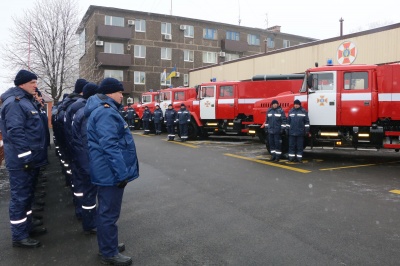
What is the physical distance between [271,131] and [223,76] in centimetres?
1728

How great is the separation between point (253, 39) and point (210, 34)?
648 centimetres

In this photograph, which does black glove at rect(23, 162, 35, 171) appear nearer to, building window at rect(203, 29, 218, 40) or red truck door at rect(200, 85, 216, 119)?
red truck door at rect(200, 85, 216, 119)

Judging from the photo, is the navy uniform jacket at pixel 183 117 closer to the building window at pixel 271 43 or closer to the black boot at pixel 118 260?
the black boot at pixel 118 260

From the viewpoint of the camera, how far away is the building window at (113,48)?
36844mm

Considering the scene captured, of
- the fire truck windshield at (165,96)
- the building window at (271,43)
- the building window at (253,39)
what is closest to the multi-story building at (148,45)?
the building window at (253,39)

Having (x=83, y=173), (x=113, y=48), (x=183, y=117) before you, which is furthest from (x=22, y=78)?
(x=113, y=48)

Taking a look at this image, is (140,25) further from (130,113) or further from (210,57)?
(130,113)

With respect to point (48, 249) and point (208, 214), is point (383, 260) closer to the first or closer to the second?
point (208, 214)

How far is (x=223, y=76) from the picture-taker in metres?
27.6

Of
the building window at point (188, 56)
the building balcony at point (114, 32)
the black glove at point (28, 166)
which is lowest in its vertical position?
the black glove at point (28, 166)

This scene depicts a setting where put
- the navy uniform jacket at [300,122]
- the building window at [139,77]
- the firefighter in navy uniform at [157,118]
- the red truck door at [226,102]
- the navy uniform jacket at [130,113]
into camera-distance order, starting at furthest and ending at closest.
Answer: the building window at [139,77] → the navy uniform jacket at [130,113] → the firefighter in navy uniform at [157,118] → the red truck door at [226,102] → the navy uniform jacket at [300,122]

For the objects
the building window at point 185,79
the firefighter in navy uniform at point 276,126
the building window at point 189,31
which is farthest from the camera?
the building window at point 185,79

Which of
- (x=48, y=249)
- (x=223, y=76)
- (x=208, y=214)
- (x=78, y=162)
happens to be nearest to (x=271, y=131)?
(x=208, y=214)

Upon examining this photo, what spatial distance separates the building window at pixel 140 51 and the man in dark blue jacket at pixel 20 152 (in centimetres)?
3516
